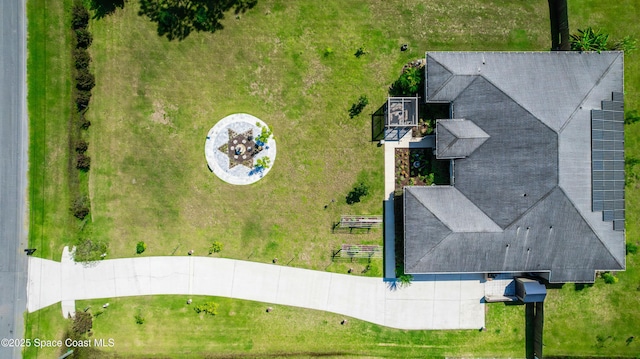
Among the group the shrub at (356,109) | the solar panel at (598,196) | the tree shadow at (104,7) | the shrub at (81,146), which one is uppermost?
the tree shadow at (104,7)

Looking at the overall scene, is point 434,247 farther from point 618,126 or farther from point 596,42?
point 596,42

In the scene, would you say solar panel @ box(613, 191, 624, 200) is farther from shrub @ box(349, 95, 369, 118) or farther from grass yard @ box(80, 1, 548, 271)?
shrub @ box(349, 95, 369, 118)

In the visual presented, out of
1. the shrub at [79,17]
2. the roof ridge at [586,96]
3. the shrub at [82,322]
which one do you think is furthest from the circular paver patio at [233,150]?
the roof ridge at [586,96]

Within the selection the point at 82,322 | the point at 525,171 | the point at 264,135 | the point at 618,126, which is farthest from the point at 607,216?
the point at 82,322

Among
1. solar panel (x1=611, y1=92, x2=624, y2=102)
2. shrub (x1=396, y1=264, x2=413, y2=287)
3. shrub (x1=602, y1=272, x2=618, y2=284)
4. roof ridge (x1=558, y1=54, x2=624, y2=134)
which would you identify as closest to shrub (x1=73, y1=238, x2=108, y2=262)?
shrub (x1=396, y1=264, x2=413, y2=287)

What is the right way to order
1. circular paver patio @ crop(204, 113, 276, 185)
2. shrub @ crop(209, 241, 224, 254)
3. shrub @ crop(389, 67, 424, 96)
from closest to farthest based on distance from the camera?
shrub @ crop(389, 67, 424, 96)
shrub @ crop(209, 241, 224, 254)
circular paver patio @ crop(204, 113, 276, 185)

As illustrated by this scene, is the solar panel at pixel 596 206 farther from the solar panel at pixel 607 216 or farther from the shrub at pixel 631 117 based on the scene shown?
the shrub at pixel 631 117
